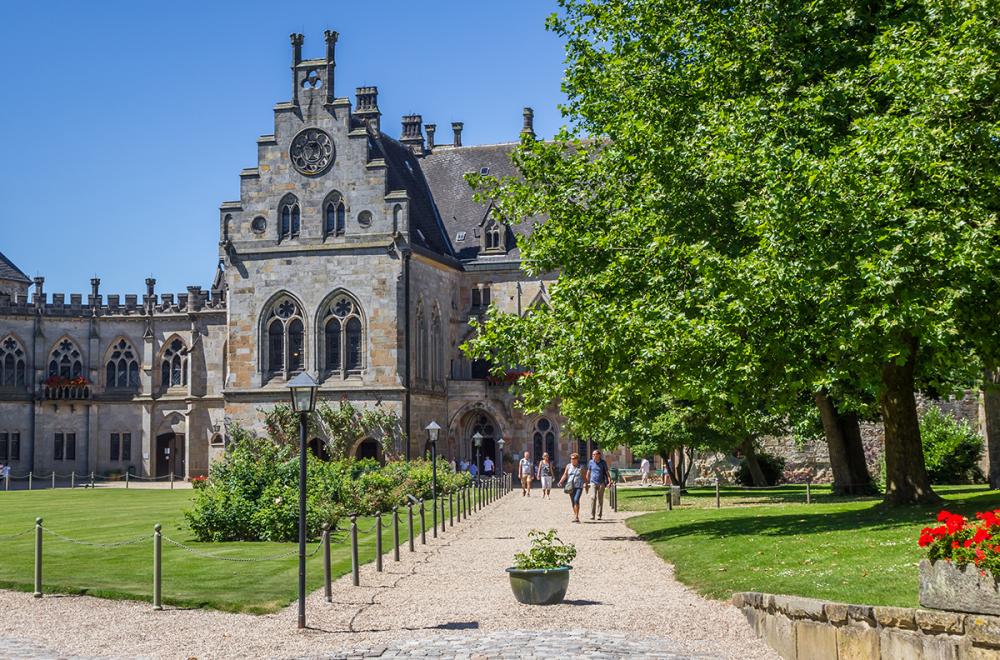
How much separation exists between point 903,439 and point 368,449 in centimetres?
3395

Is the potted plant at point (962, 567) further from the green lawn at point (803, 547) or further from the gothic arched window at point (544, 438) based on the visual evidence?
the gothic arched window at point (544, 438)

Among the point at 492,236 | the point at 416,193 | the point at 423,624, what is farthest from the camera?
the point at 416,193

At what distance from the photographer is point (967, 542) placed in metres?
11.1

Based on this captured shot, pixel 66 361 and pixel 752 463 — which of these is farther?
pixel 66 361

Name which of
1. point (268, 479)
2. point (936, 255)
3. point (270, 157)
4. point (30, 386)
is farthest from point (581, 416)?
point (30, 386)

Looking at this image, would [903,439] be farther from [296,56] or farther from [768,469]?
[296,56]

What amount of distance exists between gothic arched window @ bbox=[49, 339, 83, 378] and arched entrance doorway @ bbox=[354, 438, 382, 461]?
22.6 metres

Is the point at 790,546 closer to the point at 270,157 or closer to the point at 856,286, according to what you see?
the point at 856,286

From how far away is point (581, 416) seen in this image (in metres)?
27.0

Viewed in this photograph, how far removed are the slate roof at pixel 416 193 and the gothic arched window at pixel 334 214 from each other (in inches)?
99.7

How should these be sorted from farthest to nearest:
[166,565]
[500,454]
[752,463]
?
[500,454] → [752,463] → [166,565]

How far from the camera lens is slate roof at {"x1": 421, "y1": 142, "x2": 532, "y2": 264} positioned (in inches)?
2420

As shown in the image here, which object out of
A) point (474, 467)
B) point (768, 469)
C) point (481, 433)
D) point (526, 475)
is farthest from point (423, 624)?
point (481, 433)

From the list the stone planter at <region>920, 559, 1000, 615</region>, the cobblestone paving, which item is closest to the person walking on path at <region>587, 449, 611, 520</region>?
the cobblestone paving
